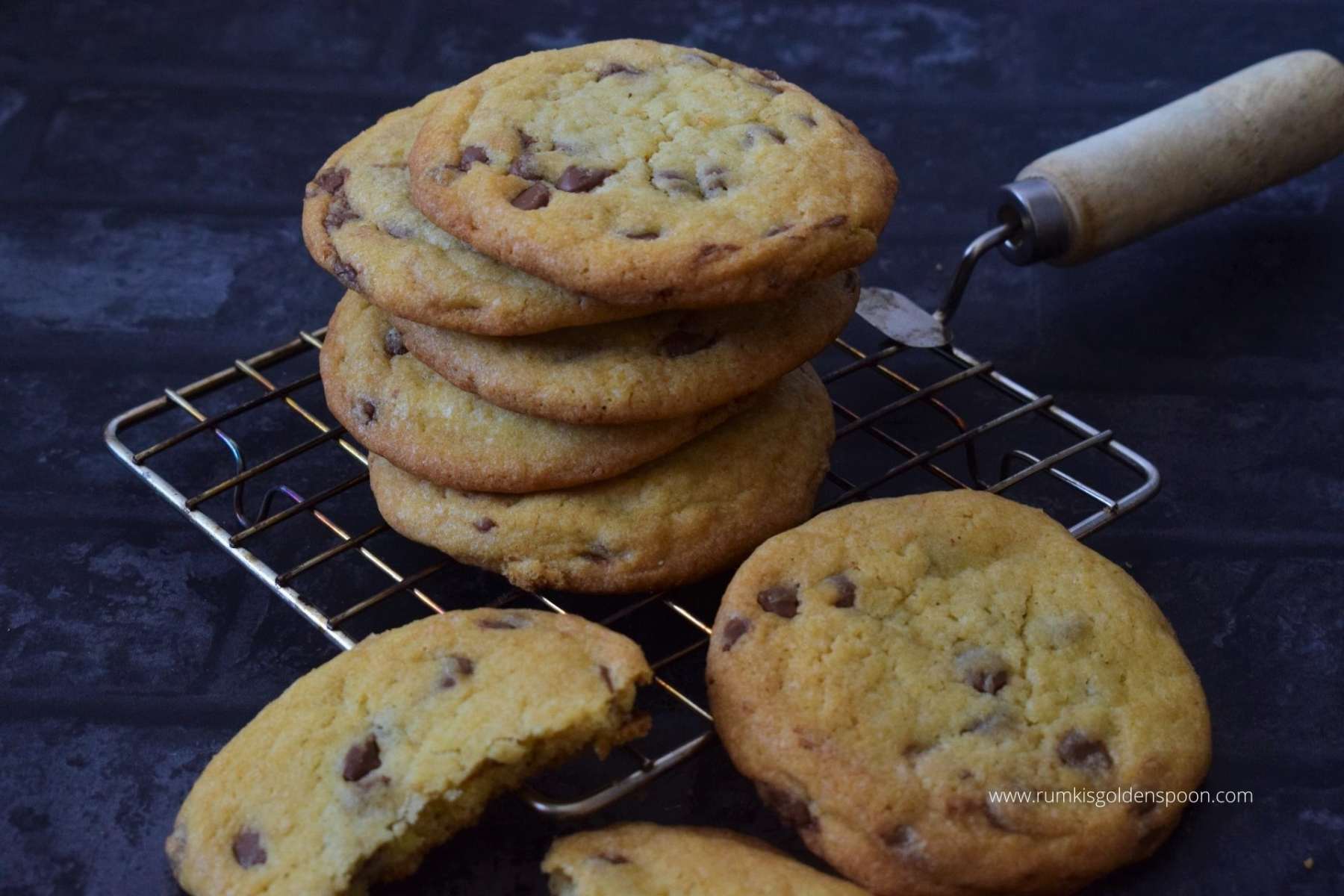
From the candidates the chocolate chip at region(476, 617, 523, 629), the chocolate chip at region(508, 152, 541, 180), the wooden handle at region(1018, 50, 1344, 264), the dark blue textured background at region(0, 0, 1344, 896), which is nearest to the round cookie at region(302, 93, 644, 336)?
the chocolate chip at region(508, 152, 541, 180)

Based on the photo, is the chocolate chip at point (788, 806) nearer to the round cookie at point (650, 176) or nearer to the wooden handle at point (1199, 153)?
the round cookie at point (650, 176)

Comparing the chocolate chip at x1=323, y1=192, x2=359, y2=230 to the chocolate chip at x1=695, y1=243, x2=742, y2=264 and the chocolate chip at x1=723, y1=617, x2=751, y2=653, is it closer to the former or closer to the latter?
the chocolate chip at x1=695, y1=243, x2=742, y2=264

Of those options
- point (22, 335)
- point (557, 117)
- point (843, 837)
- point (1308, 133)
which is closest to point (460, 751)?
point (843, 837)

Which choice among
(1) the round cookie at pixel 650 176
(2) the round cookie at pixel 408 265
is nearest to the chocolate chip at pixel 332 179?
(2) the round cookie at pixel 408 265

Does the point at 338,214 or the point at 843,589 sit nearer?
the point at 843,589

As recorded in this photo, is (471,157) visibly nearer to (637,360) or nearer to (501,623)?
(637,360)

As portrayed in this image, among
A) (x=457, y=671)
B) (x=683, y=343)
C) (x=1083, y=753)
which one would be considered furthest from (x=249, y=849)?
(x=1083, y=753)
